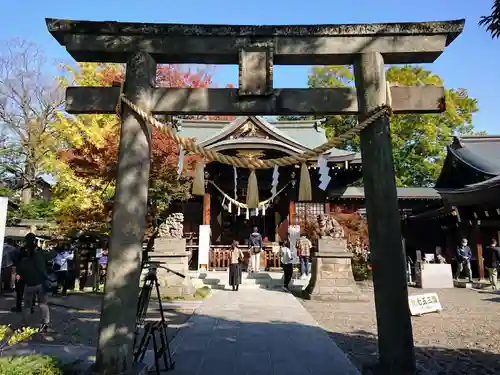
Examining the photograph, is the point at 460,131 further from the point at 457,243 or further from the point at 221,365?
the point at 221,365

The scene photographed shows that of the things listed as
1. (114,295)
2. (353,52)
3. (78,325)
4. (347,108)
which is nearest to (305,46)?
(353,52)

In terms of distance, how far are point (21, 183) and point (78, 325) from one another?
2367 centimetres

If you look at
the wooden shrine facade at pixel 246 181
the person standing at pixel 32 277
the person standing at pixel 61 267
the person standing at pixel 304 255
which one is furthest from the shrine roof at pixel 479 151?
the person standing at pixel 32 277

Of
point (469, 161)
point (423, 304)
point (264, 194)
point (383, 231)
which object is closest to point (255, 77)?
point (383, 231)

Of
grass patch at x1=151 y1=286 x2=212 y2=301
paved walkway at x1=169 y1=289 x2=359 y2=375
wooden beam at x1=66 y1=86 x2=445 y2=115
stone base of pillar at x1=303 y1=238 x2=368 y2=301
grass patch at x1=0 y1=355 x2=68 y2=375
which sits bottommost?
paved walkway at x1=169 y1=289 x2=359 y2=375

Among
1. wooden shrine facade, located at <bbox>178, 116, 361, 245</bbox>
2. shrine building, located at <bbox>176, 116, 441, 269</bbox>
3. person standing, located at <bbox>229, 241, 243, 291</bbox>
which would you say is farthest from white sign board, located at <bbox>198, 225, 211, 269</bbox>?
person standing, located at <bbox>229, 241, 243, 291</bbox>

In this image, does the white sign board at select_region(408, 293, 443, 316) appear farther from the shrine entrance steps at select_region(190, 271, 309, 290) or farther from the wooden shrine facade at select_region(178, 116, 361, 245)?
the wooden shrine facade at select_region(178, 116, 361, 245)

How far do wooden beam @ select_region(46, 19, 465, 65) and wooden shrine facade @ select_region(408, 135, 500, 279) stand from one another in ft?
31.3

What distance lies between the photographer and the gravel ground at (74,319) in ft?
21.3

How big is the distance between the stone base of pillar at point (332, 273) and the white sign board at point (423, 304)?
7.13ft

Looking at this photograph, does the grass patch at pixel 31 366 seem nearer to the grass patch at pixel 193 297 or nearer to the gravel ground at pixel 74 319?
the gravel ground at pixel 74 319

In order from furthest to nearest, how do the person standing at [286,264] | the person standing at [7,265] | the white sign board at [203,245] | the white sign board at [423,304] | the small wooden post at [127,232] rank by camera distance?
the white sign board at [203,245]
the person standing at [286,264]
the person standing at [7,265]
the white sign board at [423,304]
the small wooden post at [127,232]

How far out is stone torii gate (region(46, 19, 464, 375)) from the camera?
392 cm

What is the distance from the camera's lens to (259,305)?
32.7 ft
